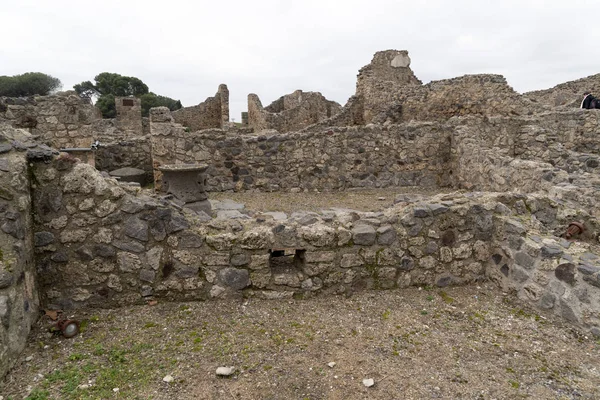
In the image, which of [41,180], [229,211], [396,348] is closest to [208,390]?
[396,348]

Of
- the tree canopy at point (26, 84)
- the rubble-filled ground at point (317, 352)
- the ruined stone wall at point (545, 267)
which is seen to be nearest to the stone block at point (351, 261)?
the rubble-filled ground at point (317, 352)

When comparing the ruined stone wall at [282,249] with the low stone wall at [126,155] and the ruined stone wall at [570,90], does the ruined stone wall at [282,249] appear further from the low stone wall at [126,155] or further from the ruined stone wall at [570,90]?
the ruined stone wall at [570,90]

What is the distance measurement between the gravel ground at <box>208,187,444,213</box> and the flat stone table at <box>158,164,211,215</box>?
1064mm

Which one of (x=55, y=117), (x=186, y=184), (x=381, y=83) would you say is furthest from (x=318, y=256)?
(x=381, y=83)

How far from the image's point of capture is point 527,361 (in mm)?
3100

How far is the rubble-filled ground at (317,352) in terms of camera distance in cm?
280

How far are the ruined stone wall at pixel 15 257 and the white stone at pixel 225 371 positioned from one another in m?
1.51

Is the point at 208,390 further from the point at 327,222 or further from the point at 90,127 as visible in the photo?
the point at 90,127

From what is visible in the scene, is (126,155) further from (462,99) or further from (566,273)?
(462,99)

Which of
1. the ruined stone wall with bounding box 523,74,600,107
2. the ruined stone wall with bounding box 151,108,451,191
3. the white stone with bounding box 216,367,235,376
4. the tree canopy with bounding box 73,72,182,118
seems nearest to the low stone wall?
the ruined stone wall with bounding box 151,108,451,191

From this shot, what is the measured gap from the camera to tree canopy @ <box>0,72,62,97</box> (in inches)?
1794

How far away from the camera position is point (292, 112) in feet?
63.1

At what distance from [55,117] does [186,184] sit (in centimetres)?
307

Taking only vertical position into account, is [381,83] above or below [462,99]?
above
